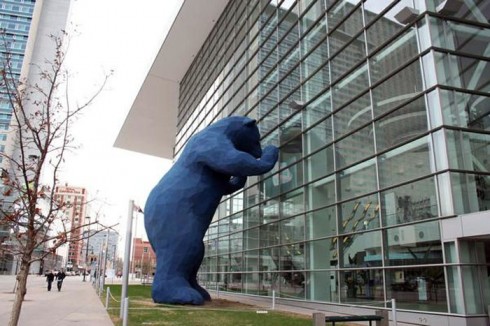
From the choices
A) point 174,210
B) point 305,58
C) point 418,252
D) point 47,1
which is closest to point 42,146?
point 174,210

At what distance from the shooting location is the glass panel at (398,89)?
10516 mm

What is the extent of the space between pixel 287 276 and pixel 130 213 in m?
7.29

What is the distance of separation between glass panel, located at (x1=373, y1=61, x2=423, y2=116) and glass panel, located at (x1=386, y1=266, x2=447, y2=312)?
13.0ft

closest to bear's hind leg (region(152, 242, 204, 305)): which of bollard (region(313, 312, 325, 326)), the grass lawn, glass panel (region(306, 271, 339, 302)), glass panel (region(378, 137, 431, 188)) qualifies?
the grass lawn

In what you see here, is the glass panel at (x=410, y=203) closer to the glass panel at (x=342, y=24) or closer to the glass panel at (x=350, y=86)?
the glass panel at (x=350, y=86)

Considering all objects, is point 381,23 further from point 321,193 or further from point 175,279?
point 175,279

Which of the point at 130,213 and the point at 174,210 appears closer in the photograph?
the point at 130,213

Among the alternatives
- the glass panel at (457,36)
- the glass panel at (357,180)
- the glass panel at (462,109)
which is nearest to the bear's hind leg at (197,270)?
the glass panel at (357,180)

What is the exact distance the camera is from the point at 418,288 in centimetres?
962

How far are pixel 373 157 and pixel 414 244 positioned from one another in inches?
104

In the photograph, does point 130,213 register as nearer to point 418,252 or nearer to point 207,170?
point 207,170

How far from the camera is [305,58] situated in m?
15.9

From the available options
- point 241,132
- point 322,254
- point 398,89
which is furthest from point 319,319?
point 322,254

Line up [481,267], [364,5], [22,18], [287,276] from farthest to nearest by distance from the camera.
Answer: [22,18] < [287,276] < [364,5] < [481,267]
